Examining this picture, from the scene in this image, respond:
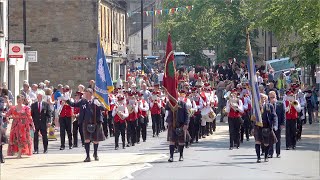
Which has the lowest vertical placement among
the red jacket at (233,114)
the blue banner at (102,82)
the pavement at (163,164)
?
the pavement at (163,164)

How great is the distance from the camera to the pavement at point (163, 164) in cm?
2042

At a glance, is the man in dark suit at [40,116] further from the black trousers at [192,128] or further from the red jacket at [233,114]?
the red jacket at [233,114]

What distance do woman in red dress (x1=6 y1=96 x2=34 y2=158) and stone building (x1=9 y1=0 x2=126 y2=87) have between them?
30.8 meters

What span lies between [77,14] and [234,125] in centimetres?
3019

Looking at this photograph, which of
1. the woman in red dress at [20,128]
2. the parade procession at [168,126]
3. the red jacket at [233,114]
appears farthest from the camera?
the red jacket at [233,114]

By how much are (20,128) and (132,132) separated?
5.66 meters

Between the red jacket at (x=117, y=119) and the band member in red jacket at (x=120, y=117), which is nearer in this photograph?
the band member in red jacket at (x=120, y=117)

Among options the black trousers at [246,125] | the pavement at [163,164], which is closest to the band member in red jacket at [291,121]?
the pavement at [163,164]

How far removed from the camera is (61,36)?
57156 mm

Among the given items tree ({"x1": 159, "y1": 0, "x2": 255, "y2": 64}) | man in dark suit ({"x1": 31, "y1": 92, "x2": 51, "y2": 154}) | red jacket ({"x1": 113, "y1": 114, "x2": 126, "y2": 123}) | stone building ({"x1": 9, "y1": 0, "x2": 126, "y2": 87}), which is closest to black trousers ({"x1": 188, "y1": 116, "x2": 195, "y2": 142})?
red jacket ({"x1": 113, "y1": 114, "x2": 126, "y2": 123})

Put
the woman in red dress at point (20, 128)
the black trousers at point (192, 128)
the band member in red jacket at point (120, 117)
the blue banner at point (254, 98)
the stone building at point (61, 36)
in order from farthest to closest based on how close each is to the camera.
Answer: the stone building at point (61, 36), the black trousers at point (192, 128), the band member in red jacket at point (120, 117), the woman in red dress at point (20, 128), the blue banner at point (254, 98)

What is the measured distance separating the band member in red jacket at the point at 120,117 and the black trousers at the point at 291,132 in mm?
4848

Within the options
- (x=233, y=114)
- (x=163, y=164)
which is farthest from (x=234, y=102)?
(x=163, y=164)

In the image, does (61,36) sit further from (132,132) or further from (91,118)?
(91,118)
